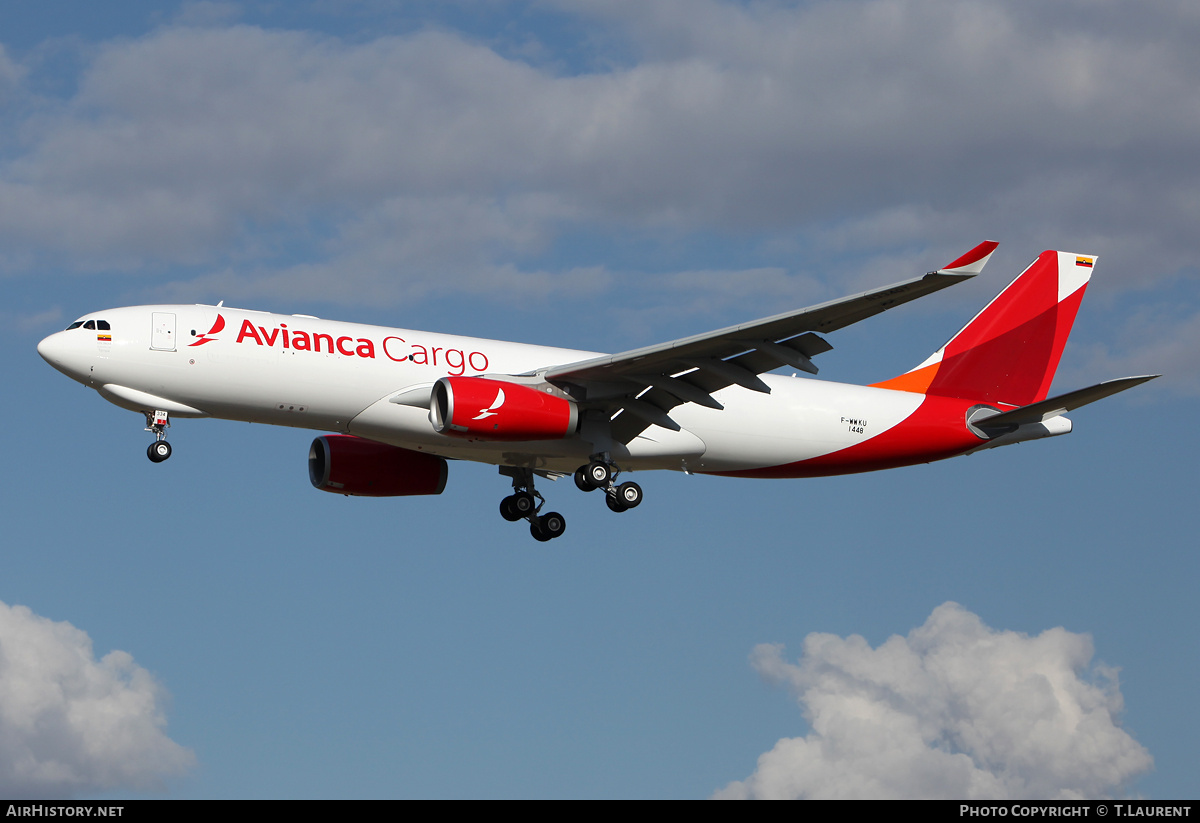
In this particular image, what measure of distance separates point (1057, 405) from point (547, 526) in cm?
1365

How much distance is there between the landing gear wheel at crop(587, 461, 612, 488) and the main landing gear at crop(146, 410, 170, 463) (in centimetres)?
981

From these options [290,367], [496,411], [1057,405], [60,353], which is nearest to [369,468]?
[290,367]

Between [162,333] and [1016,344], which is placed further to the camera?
[1016,344]

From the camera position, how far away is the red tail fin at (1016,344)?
118ft

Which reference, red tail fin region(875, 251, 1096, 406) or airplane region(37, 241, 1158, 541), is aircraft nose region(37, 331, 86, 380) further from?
red tail fin region(875, 251, 1096, 406)

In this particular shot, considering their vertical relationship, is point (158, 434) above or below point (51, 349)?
below

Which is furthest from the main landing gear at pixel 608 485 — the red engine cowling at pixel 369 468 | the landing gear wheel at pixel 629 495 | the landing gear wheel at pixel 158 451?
the landing gear wheel at pixel 158 451

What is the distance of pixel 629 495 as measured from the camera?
31578mm

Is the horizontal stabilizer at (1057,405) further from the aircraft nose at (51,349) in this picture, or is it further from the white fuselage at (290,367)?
the aircraft nose at (51,349)

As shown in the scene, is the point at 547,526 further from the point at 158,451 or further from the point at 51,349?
the point at 51,349

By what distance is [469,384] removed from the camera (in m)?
28.3
